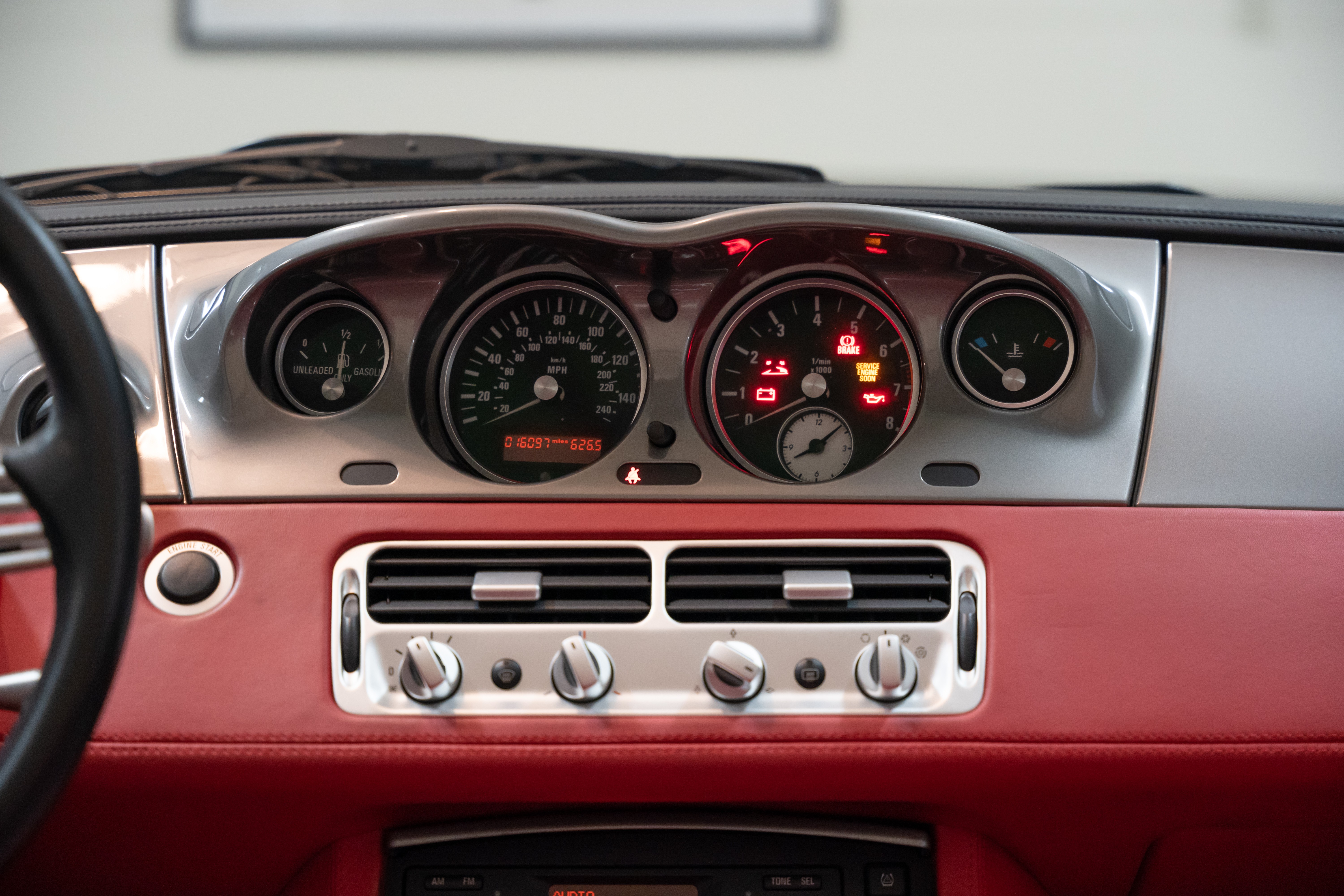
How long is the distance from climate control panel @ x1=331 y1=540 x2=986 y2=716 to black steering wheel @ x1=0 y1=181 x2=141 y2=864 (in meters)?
0.45

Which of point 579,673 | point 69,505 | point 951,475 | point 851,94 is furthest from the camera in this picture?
point 851,94

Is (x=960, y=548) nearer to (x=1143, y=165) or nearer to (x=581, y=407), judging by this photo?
(x=581, y=407)

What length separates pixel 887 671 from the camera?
1.06 meters

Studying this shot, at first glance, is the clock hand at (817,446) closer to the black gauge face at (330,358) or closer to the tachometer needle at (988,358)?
the tachometer needle at (988,358)

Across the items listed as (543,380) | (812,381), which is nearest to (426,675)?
(543,380)

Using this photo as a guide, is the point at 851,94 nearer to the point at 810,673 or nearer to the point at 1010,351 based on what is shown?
the point at 1010,351

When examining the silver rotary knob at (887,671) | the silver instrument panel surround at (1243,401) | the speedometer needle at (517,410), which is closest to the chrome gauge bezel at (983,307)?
the silver instrument panel surround at (1243,401)

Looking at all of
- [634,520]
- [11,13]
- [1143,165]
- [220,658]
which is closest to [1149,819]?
[634,520]

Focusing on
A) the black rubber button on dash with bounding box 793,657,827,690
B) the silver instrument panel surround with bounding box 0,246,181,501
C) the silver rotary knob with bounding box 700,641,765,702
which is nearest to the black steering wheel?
the silver instrument panel surround with bounding box 0,246,181,501

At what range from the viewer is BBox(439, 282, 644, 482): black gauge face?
1.20 meters

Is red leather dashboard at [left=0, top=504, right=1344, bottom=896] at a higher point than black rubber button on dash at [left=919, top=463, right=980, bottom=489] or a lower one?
lower

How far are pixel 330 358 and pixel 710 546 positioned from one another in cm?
61

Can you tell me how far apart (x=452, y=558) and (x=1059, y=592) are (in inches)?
31.6

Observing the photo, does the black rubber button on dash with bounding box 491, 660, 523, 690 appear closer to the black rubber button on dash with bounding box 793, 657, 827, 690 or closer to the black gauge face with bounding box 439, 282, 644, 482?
the black gauge face with bounding box 439, 282, 644, 482
